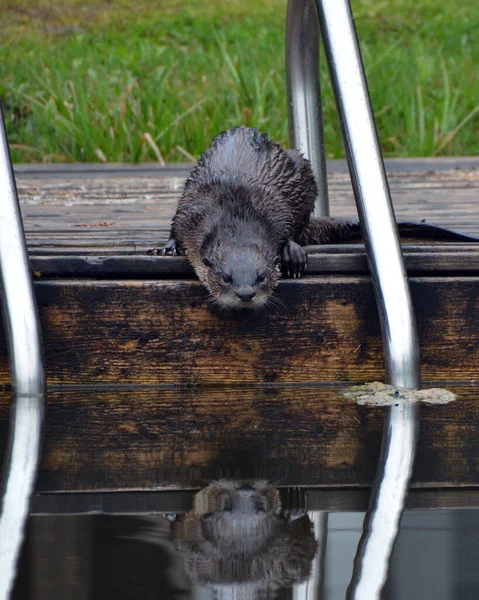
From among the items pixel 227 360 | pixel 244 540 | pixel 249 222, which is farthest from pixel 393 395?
pixel 244 540

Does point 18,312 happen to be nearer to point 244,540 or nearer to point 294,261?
point 294,261

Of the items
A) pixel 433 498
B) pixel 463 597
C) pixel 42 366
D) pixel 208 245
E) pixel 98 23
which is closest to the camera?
pixel 463 597

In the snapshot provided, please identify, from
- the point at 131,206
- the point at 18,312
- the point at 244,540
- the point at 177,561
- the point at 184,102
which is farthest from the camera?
the point at 184,102

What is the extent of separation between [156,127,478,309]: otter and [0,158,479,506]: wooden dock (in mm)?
72

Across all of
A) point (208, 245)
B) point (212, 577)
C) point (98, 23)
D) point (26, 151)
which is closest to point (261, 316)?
point (208, 245)

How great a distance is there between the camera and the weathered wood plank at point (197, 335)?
3.10 m

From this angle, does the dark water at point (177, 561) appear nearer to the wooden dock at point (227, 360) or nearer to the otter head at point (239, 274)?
the wooden dock at point (227, 360)

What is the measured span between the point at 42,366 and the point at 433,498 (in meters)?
1.20

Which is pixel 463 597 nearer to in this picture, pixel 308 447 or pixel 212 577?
pixel 212 577

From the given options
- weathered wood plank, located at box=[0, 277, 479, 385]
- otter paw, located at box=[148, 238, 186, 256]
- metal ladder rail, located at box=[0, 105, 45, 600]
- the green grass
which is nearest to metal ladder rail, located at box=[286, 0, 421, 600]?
weathered wood plank, located at box=[0, 277, 479, 385]

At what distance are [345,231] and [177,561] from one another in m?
2.48

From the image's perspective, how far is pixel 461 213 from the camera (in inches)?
190

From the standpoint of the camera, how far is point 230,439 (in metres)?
2.54

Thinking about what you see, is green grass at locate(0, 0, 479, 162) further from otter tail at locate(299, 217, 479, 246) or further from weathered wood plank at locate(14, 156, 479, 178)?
otter tail at locate(299, 217, 479, 246)
